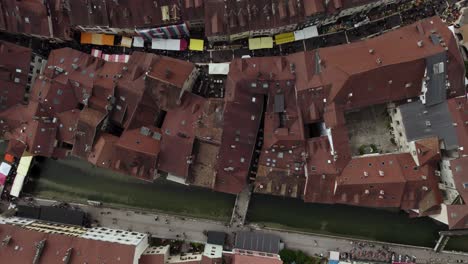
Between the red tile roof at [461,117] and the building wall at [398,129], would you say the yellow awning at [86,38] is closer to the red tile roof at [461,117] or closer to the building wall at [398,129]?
the building wall at [398,129]

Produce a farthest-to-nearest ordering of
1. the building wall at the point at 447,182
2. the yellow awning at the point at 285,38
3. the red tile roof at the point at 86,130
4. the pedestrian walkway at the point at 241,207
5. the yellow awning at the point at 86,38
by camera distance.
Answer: the yellow awning at the point at 86,38, the pedestrian walkway at the point at 241,207, the yellow awning at the point at 285,38, the red tile roof at the point at 86,130, the building wall at the point at 447,182

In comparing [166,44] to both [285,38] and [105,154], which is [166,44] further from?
[105,154]

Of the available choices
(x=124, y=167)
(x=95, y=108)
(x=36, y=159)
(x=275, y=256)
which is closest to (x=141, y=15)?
(x=95, y=108)

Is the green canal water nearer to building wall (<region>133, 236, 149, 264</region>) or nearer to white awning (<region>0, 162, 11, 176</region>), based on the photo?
white awning (<region>0, 162, 11, 176</region>)

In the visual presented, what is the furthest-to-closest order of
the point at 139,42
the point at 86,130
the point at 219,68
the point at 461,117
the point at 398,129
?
the point at 139,42
the point at 219,68
the point at 398,129
the point at 86,130
the point at 461,117

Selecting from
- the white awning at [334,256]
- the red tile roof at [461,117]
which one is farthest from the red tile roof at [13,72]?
the red tile roof at [461,117]

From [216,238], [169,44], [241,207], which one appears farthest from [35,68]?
[241,207]
